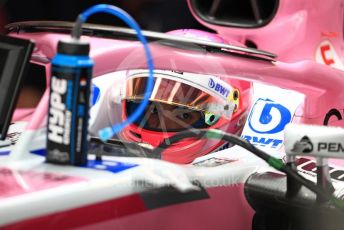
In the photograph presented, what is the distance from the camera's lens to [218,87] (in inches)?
53.0

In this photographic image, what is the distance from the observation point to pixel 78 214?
0.90 metres

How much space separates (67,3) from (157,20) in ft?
0.79

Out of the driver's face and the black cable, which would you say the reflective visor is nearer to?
the driver's face

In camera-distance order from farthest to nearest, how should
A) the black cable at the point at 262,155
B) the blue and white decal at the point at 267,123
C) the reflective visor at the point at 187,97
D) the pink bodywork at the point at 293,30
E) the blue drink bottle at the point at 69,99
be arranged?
the pink bodywork at the point at 293,30 → the blue and white decal at the point at 267,123 → the reflective visor at the point at 187,97 → the black cable at the point at 262,155 → the blue drink bottle at the point at 69,99

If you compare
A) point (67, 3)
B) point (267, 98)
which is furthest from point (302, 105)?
point (67, 3)

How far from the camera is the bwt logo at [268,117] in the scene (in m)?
1.42

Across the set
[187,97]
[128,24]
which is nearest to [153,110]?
[187,97]

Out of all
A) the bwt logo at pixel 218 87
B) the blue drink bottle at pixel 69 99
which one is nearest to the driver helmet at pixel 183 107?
the bwt logo at pixel 218 87

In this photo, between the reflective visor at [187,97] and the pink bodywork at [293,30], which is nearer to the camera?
the reflective visor at [187,97]

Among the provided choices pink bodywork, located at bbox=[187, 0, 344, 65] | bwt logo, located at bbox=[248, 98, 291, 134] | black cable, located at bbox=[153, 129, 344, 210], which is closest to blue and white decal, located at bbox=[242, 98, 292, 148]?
bwt logo, located at bbox=[248, 98, 291, 134]

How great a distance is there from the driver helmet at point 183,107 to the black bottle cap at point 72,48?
242 millimetres

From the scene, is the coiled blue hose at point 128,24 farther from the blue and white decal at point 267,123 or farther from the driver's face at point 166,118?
the blue and white decal at point 267,123

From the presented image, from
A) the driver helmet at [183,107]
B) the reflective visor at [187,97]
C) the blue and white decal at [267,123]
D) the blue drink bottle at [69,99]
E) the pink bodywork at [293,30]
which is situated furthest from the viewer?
the pink bodywork at [293,30]

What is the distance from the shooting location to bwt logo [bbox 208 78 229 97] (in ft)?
4.33
